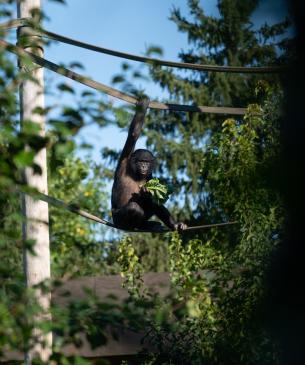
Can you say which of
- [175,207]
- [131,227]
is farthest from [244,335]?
[175,207]

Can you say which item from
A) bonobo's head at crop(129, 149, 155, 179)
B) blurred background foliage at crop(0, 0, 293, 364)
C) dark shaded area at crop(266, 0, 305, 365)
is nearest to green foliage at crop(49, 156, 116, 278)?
blurred background foliage at crop(0, 0, 293, 364)

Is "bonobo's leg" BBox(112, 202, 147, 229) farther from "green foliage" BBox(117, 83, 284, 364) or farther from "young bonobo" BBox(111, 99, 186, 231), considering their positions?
"green foliage" BBox(117, 83, 284, 364)

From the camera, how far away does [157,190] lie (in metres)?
9.13

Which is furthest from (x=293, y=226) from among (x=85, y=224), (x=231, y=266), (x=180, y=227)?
(x=85, y=224)

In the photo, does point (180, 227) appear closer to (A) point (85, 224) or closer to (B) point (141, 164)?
(B) point (141, 164)

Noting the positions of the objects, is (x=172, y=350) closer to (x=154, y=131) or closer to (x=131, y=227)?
(x=131, y=227)

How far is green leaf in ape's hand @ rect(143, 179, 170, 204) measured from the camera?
9.06 m

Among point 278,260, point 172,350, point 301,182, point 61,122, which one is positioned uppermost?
→ point 61,122

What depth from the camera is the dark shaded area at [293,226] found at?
2.01m

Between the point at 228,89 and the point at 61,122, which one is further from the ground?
the point at 228,89

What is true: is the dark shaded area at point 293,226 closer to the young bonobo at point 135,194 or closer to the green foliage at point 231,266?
the green foliage at point 231,266

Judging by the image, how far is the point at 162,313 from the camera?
3.45 m

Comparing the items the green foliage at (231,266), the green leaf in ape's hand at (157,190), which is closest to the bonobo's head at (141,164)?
the green leaf in ape's hand at (157,190)

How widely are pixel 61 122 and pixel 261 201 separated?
4.77 m
